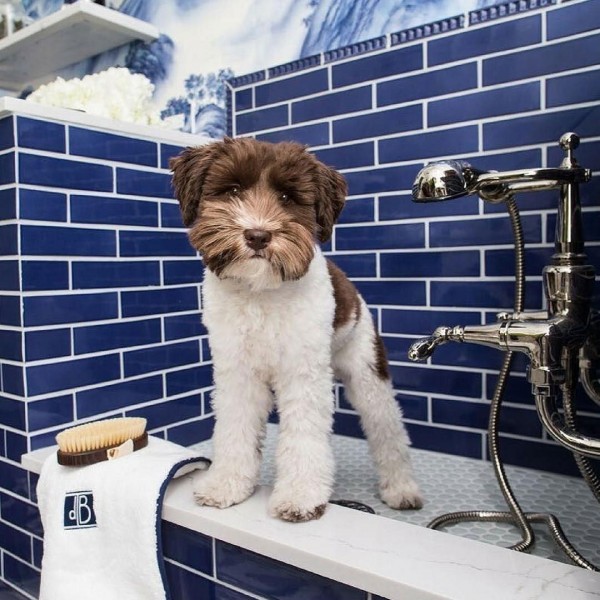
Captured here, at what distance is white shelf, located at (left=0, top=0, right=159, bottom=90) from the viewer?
1.88m

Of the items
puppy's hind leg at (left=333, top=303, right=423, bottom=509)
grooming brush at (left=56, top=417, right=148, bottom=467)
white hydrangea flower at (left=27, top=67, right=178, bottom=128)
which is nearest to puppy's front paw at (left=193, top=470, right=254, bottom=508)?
grooming brush at (left=56, top=417, right=148, bottom=467)

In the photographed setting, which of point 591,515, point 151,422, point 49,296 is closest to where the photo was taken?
point 591,515

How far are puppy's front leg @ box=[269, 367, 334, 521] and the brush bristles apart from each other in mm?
328

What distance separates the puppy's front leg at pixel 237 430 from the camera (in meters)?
0.99

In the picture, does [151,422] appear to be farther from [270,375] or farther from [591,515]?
[591,515]

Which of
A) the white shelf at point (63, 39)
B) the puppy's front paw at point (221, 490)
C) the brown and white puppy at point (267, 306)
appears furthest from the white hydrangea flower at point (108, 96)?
the puppy's front paw at point (221, 490)

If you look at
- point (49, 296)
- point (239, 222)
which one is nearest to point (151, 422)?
point (49, 296)

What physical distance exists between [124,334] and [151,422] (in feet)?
0.81

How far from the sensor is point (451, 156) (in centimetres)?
139

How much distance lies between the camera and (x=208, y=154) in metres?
0.94

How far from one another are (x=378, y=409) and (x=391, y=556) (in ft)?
1.32

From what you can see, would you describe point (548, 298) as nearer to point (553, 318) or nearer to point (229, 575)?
point (553, 318)

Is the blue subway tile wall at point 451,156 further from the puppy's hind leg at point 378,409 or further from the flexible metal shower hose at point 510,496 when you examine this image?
the puppy's hind leg at point 378,409

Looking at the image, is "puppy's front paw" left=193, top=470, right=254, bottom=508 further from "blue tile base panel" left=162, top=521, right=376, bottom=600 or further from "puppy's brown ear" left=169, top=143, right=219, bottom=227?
"puppy's brown ear" left=169, top=143, right=219, bottom=227
